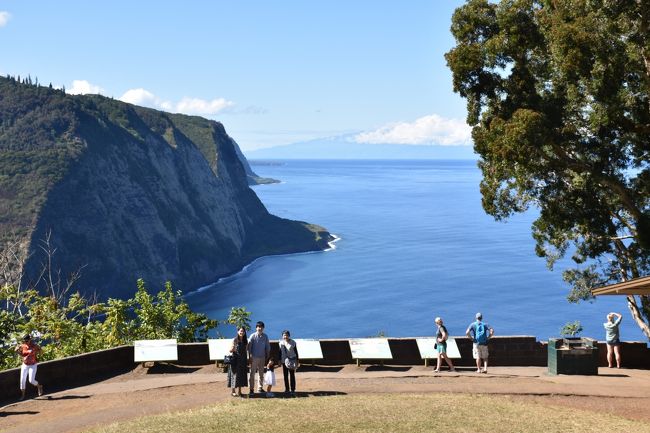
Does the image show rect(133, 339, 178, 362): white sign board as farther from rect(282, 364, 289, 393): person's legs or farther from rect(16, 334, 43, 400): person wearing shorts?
rect(282, 364, 289, 393): person's legs

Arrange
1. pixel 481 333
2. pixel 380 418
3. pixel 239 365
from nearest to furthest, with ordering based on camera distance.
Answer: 1. pixel 380 418
2. pixel 239 365
3. pixel 481 333

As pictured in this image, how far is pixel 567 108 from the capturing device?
2306 centimetres

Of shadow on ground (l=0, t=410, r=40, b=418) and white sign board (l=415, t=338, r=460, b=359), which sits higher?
white sign board (l=415, t=338, r=460, b=359)

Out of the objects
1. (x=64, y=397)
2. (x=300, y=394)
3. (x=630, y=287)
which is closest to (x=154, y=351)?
(x=64, y=397)

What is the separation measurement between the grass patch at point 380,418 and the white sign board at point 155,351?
5.02m

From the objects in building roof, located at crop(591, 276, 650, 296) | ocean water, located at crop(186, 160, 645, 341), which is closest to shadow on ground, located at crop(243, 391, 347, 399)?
building roof, located at crop(591, 276, 650, 296)

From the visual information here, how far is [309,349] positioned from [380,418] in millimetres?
6603

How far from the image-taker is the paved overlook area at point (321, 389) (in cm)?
1634

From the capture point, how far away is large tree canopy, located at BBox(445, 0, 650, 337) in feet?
66.8

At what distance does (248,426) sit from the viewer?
14.5 metres

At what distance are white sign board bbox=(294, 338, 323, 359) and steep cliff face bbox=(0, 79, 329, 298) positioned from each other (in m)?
99.5

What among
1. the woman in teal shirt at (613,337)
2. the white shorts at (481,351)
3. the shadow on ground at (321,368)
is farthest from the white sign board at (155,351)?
the woman in teal shirt at (613,337)

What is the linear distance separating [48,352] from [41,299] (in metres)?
2.96

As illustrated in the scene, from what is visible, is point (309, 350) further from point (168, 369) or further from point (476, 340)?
point (476, 340)
